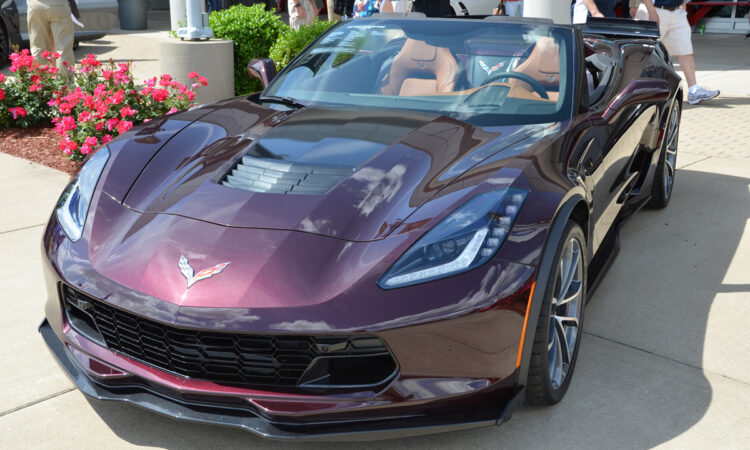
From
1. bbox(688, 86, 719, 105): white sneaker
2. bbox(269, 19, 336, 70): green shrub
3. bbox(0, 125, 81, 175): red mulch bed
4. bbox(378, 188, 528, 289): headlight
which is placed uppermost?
bbox(269, 19, 336, 70): green shrub

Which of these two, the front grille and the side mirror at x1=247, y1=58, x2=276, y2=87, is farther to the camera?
the side mirror at x1=247, y1=58, x2=276, y2=87

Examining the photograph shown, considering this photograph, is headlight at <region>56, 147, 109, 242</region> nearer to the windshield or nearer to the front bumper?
the front bumper

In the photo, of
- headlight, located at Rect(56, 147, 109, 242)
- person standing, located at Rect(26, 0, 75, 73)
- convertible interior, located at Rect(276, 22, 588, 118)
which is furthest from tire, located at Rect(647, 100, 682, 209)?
person standing, located at Rect(26, 0, 75, 73)

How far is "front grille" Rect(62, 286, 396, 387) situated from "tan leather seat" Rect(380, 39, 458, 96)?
1696mm

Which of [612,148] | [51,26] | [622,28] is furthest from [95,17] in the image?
[612,148]

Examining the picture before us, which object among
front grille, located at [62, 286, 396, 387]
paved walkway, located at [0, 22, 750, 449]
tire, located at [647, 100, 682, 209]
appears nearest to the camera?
front grille, located at [62, 286, 396, 387]

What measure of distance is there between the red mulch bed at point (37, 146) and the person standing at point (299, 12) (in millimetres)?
3986

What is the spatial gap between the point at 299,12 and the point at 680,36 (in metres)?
4.64

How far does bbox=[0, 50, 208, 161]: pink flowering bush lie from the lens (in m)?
6.12

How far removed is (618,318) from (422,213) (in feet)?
4.93

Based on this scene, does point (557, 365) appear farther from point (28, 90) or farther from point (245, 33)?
point (245, 33)

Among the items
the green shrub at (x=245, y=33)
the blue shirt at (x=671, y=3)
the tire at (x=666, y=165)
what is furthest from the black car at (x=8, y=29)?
the tire at (x=666, y=165)

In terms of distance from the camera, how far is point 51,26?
891 cm

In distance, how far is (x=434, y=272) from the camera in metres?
2.46
